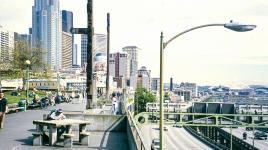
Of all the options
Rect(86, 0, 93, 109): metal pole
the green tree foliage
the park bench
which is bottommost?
the park bench

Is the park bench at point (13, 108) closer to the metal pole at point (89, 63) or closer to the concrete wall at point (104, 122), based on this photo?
the metal pole at point (89, 63)

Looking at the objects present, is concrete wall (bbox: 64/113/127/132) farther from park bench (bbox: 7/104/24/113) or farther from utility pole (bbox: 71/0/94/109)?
park bench (bbox: 7/104/24/113)

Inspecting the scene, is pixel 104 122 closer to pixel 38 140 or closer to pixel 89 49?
pixel 89 49

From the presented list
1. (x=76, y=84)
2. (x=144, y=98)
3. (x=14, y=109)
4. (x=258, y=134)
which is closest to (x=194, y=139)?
(x=258, y=134)

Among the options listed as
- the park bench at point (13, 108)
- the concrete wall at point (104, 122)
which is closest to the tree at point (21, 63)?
the park bench at point (13, 108)

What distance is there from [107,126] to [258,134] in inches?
3588

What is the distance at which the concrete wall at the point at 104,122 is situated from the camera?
58.7ft

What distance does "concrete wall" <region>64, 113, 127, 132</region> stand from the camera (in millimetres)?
17891

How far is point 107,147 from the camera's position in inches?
555

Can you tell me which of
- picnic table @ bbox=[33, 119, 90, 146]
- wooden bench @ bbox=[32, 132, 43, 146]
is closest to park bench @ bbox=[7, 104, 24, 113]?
picnic table @ bbox=[33, 119, 90, 146]

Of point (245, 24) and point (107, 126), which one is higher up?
point (245, 24)

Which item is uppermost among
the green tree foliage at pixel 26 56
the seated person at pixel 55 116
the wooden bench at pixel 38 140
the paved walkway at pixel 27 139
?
the green tree foliage at pixel 26 56

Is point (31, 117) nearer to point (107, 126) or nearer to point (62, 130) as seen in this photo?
point (107, 126)

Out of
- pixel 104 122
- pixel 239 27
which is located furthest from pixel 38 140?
pixel 239 27
